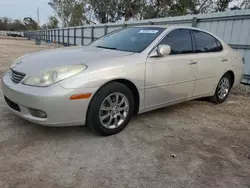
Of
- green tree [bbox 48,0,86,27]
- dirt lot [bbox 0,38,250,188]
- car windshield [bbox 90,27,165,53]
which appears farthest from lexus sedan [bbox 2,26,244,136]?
green tree [bbox 48,0,86,27]

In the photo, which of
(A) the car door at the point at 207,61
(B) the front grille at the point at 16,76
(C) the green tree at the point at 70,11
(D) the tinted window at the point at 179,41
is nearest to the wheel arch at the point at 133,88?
(D) the tinted window at the point at 179,41

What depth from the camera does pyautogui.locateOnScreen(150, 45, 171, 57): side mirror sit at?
319cm

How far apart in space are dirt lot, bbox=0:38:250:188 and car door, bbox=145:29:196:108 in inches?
16.9

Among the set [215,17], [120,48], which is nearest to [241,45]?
[215,17]

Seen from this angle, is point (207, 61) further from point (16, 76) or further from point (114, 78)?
point (16, 76)

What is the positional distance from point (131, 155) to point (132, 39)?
1.84 meters

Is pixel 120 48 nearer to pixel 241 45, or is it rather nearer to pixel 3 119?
pixel 3 119

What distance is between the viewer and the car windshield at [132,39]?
3383 millimetres

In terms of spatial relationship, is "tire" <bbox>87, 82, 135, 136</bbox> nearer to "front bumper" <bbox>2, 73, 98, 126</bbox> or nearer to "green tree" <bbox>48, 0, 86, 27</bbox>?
"front bumper" <bbox>2, 73, 98, 126</bbox>

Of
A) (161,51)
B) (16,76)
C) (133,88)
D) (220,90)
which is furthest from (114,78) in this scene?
(220,90)

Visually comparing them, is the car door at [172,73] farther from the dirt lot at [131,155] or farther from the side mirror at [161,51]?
the dirt lot at [131,155]

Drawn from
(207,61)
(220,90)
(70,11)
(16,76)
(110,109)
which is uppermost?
(70,11)

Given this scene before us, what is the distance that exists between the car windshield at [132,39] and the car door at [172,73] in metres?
0.21

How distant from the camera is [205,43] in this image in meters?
4.21
